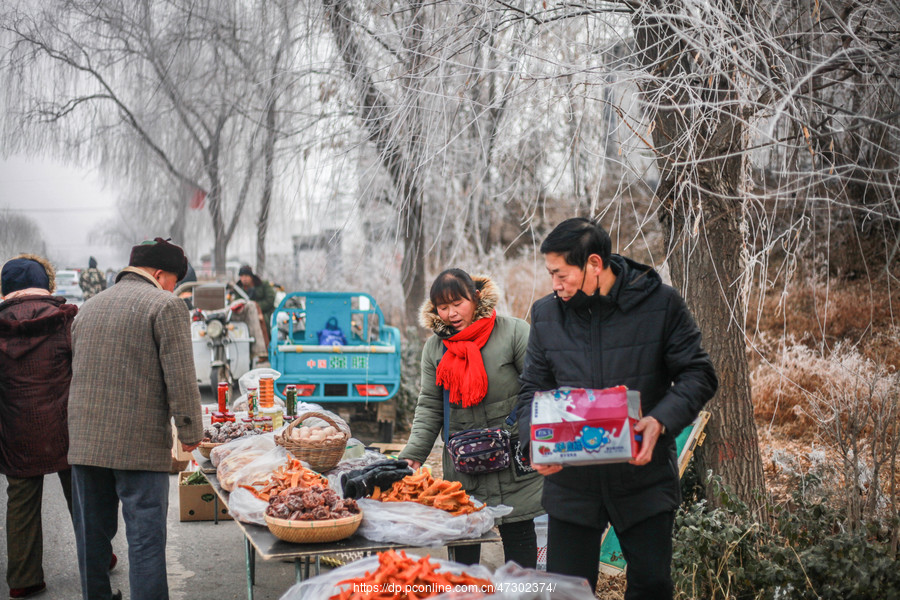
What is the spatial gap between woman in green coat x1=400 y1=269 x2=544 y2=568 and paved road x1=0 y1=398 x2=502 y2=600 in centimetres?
149

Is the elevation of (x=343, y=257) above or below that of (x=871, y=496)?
above

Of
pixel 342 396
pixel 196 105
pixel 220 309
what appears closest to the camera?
pixel 342 396

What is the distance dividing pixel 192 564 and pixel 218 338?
6.16 metres

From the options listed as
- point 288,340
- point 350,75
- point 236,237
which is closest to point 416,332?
point 288,340

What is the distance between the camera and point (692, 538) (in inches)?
156

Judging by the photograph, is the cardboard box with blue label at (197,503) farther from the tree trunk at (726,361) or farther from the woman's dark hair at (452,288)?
the tree trunk at (726,361)

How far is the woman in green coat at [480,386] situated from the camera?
3.84 m

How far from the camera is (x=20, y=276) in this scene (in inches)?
188

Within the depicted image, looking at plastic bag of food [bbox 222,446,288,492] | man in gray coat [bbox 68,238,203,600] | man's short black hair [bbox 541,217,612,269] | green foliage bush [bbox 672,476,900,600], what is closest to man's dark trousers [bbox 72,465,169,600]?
man in gray coat [bbox 68,238,203,600]

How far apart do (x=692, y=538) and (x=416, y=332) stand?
7622mm

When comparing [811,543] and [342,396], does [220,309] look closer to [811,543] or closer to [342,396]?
[342,396]

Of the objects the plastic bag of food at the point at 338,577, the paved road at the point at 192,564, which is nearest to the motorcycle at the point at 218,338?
the paved road at the point at 192,564

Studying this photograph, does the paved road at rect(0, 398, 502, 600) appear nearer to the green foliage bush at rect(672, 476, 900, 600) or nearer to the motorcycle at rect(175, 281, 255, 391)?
the green foliage bush at rect(672, 476, 900, 600)

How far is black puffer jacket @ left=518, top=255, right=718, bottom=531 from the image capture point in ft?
9.00
